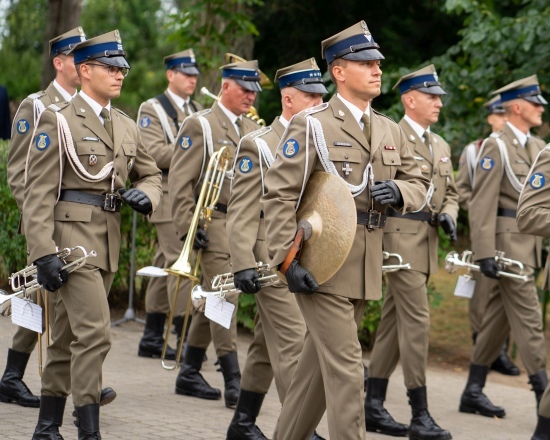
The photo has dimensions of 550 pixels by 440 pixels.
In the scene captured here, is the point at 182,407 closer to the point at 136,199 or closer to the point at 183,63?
the point at 136,199

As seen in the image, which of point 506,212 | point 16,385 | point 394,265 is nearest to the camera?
point 16,385

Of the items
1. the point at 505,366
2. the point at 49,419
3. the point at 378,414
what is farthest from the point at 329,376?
the point at 505,366

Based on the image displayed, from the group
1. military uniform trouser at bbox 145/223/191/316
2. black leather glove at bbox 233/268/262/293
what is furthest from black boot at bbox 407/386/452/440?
military uniform trouser at bbox 145/223/191/316

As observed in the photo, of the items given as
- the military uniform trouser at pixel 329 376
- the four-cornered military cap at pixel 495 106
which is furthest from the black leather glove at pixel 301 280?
the four-cornered military cap at pixel 495 106

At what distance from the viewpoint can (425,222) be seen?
26.7 feet

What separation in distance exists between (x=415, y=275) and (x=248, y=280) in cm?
203

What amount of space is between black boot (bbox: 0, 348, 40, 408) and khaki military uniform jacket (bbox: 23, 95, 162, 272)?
1527 millimetres

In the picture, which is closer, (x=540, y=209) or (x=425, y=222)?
(x=540, y=209)

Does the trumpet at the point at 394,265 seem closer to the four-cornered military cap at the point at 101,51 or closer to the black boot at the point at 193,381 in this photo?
the black boot at the point at 193,381

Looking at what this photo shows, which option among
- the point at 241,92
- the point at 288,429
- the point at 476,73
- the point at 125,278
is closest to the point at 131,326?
the point at 125,278

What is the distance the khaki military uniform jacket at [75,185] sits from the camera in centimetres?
614

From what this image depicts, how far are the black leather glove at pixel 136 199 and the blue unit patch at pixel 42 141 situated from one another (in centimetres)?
52

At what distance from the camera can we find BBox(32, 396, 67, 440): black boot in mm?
6324

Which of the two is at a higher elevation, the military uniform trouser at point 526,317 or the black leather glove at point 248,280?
the black leather glove at point 248,280
